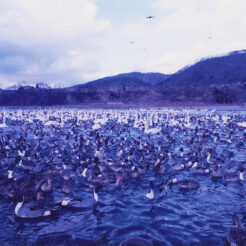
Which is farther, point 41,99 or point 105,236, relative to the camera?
point 41,99

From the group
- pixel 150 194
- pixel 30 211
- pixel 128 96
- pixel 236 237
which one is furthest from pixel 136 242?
pixel 128 96

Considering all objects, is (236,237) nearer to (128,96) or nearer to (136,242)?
(136,242)

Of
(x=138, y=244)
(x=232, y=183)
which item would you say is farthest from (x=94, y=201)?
(x=232, y=183)

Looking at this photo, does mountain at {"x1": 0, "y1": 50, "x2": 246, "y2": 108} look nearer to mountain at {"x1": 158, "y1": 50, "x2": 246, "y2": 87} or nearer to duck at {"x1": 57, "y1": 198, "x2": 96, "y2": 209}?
mountain at {"x1": 158, "y1": 50, "x2": 246, "y2": 87}

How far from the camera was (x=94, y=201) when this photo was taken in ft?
30.9

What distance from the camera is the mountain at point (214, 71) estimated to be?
119 meters

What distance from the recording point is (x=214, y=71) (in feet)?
429

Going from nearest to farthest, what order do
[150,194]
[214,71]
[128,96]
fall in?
[150,194] < [128,96] < [214,71]

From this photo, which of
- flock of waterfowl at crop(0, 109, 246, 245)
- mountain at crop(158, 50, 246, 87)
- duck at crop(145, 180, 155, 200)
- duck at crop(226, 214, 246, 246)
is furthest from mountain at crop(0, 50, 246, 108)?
duck at crop(226, 214, 246, 246)

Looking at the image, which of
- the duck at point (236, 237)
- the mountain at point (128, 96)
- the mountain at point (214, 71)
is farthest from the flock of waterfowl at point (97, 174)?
the mountain at point (214, 71)

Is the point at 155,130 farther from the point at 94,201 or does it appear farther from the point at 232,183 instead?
the point at 94,201

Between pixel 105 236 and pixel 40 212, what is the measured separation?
212cm

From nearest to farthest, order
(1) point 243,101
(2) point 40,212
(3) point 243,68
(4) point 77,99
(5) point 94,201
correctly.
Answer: (2) point 40,212 → (5) point 94,201 → (1) point 243,101 → (4) point 77,99 → (3) point 243,68

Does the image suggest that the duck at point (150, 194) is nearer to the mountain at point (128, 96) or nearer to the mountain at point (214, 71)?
the mountain at point (128, 96)
